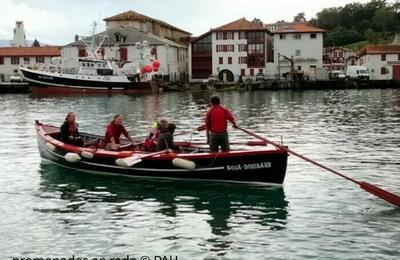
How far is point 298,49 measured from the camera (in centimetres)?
10800

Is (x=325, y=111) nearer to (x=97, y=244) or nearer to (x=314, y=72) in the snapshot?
(x=97, y=244)

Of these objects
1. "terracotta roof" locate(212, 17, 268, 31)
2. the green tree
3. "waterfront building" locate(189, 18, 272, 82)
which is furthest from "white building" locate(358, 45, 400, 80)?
the green tree

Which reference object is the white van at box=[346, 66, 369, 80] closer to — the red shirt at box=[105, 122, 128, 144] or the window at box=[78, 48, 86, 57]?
the window at box=[78, 48, 86, 57]

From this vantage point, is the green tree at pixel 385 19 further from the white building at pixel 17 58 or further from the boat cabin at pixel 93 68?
the boat cabin at pixel 93 68

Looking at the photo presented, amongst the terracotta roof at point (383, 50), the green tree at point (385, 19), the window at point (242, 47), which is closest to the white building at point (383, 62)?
the terracotta roof at point (383, 50)

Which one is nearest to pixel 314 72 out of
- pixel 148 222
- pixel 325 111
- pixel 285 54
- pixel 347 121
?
pixel 285 54

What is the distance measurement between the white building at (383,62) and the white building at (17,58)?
6024 cm

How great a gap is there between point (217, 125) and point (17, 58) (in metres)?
109

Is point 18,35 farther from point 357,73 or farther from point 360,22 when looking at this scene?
point 360,22

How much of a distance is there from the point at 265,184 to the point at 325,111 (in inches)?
A: 1256

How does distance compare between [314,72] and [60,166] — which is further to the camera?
[314,72]

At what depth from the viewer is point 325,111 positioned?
4800 centimetres

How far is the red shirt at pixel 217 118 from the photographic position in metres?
17.1

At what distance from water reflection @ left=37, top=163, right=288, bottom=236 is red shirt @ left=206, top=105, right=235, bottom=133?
1.69m
